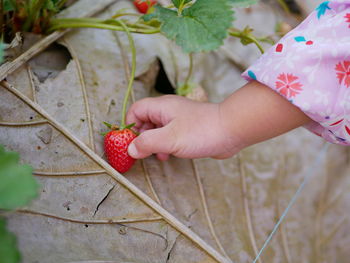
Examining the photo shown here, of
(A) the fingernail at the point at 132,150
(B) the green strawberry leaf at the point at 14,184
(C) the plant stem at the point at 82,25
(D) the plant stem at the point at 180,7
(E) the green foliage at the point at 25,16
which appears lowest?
(A) the fingernail at the point at 132,150

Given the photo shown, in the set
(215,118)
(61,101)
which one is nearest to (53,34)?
(61,101)

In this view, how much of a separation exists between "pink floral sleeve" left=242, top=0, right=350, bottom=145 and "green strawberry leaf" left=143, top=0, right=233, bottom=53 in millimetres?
123

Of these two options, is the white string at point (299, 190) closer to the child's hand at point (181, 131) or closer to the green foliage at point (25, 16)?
the child's hand at point (181, 131)

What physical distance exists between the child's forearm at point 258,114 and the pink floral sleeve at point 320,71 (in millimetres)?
34

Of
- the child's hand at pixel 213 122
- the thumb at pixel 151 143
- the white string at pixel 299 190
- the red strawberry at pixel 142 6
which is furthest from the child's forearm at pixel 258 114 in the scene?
the red strawberry at pixel 142 6

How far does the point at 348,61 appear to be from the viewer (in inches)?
30.5

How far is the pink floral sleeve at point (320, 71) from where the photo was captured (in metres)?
0.78

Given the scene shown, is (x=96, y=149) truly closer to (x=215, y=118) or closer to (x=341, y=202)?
(x=215, y=118)

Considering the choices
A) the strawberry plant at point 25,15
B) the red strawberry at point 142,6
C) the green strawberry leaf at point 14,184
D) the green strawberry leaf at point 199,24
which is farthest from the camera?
the red strawberry at point 142,6

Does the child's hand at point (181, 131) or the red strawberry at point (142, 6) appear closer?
the child's hand at point (181, 131)

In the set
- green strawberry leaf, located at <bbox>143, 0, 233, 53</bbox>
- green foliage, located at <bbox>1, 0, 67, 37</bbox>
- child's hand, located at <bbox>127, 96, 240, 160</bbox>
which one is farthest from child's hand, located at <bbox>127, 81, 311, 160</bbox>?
green foliage, located at <bbox>1, 0, 67, 37</bbox>

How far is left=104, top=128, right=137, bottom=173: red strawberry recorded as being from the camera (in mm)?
809

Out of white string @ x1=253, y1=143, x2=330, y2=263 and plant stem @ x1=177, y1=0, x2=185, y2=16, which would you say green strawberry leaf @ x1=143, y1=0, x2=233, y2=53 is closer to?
plant stem @ x1=177, y1=0, x2=185, y2=16

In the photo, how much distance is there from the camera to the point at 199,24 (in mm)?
779
